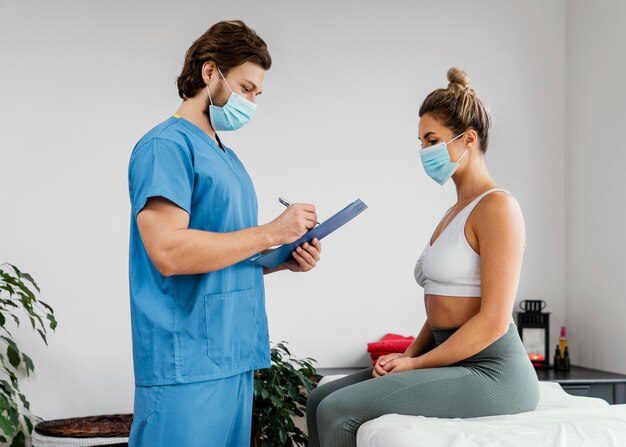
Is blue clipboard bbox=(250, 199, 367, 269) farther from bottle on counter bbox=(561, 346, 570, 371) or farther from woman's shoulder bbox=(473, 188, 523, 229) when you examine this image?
bottle on counter bbox=(561, 346, 570, 371)

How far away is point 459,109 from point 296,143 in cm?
135

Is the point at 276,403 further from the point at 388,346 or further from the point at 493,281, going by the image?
the point at 493,281

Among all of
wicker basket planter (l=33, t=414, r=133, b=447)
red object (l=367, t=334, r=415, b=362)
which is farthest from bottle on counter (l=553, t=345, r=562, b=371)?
wicker basket planter (l=33, t=414, r=133, b=447)

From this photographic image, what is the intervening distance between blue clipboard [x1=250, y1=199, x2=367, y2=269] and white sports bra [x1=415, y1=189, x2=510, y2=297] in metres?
0.25

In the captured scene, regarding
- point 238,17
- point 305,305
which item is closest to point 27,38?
point 238,17

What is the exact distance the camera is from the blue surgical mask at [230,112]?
1.61m

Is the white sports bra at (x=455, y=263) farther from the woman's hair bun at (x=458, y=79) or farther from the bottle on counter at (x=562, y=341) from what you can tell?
the bottle on counter at (x=562, y=341)

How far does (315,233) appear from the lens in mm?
1624

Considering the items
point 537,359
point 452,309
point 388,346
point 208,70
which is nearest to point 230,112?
point 208,70

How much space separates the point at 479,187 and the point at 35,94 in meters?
1.80

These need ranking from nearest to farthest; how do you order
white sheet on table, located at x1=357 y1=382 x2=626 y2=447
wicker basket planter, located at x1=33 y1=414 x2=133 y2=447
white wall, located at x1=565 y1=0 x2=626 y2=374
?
1. white sheet on table, located at x1=357 y1=382 x2=626 y2=447
2. wicker basket planter, located at x1=33 y1=414 x2=133 y2=447
3. white wall, located at x1=565 y1=0 x2=626 y2=374

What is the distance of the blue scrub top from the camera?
1459mm

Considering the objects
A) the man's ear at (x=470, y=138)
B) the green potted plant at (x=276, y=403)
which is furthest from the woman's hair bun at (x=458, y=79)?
the green potted plant at (x=276, y=403)

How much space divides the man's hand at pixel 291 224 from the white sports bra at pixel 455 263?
36cm
